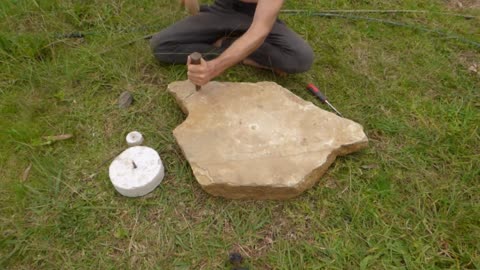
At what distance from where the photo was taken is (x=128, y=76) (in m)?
2.85

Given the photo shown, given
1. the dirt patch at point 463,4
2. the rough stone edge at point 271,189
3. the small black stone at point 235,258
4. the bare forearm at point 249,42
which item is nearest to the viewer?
the small black stone at point 235,258

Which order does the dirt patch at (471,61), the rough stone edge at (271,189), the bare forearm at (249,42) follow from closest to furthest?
the rough stone edge at (271,189), the bare forearm at (249,42), the dirt patch at (471,61)

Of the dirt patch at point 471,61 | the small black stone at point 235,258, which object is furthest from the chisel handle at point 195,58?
the dirt patch at point 471,61

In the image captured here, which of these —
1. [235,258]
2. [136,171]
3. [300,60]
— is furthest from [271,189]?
[300,60]

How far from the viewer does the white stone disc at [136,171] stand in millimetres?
2154

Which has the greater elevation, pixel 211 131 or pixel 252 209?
pixel 211 131

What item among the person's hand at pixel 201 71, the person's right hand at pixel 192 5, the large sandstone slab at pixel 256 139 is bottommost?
the large sandstone slab at pixel 256 139

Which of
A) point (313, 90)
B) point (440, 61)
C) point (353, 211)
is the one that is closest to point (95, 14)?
point (313, 90)

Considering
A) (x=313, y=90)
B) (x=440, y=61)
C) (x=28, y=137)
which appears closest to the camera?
(x=28, y=137)

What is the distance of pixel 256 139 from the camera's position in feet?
7.50

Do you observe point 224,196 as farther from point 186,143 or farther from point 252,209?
point 186,143

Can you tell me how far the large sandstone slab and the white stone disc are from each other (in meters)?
0.19

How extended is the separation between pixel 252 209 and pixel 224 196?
18 centimetres

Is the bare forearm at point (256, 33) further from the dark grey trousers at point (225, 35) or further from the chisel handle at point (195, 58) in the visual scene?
the dark grey trousers at point (225, 35)
